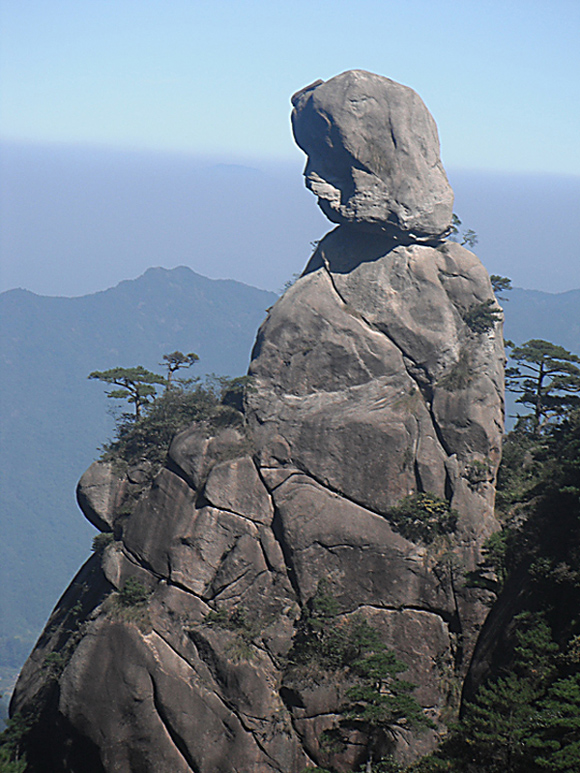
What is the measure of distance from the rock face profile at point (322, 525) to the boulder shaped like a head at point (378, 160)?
0.39ft

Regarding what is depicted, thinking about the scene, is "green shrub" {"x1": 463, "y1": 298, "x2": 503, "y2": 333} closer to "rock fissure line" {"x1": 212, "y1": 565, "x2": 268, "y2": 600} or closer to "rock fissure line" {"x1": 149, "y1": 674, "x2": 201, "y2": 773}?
"rock fissure line" {"x1": 212, "y1": 565, "x2": 268, "y2": 600}

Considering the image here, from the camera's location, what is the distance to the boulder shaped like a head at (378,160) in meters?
42.5

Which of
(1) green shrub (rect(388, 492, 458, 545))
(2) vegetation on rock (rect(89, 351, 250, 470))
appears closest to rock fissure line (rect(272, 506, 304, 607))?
(1) green shrub (rect(388, 492, 458, 545))

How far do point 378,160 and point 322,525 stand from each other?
69.8 feet

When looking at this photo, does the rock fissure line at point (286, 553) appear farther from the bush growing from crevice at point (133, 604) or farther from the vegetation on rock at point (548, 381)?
the vegetation on rock at point (548, 381)

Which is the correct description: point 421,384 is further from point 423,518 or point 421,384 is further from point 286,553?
point 286,553

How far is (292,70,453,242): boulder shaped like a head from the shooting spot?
139 feet

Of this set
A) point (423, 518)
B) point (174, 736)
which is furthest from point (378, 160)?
point (174, 736)

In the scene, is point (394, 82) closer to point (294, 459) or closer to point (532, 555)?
point (294, 459)

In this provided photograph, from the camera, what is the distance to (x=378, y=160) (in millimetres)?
43000

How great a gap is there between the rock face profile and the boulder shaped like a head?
12 cm

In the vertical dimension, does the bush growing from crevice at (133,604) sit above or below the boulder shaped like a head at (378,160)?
below

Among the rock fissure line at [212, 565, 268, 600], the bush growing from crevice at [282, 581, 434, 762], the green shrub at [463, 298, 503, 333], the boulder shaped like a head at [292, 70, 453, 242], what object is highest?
the boulder shaped like a head at [292, 70, 453, 242]

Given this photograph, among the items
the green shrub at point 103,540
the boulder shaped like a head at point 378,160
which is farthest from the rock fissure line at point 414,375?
the green shrub at point 103,540
